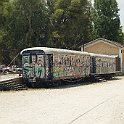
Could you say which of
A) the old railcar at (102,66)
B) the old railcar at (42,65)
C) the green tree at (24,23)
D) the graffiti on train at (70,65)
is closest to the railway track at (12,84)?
the old railcar at (42,65)

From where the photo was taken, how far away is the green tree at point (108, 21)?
76.4 metres

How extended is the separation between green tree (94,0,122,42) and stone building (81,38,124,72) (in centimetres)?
1202

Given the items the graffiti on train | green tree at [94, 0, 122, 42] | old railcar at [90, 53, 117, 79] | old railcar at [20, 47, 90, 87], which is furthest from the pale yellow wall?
old railcar at [20, 47, 90, 87]

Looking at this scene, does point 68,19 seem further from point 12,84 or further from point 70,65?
point 12,84

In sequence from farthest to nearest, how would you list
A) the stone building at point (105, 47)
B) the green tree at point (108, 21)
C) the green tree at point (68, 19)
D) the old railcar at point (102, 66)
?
the green tree at point (108, 21) < the stone building at point (105, 47) < the green tree at point (68, 19) < the old railcar at point (102, 66)

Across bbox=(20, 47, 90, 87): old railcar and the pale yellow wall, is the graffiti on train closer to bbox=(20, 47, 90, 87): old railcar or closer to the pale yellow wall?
bbox=(20, 47, 90, 87): old railcar

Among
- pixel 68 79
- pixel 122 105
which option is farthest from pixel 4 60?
pixel 122 105

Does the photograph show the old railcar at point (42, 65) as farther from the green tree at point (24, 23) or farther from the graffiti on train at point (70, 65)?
the green tree at point (24, 23)

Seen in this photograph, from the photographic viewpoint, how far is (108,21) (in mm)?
76625

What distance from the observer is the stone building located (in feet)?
209

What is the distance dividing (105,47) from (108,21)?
1363 centimetres

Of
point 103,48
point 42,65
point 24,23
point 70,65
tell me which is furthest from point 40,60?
point 103,48

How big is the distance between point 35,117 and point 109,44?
5021 cm

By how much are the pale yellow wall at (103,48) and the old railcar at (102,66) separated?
10737 millimetres
